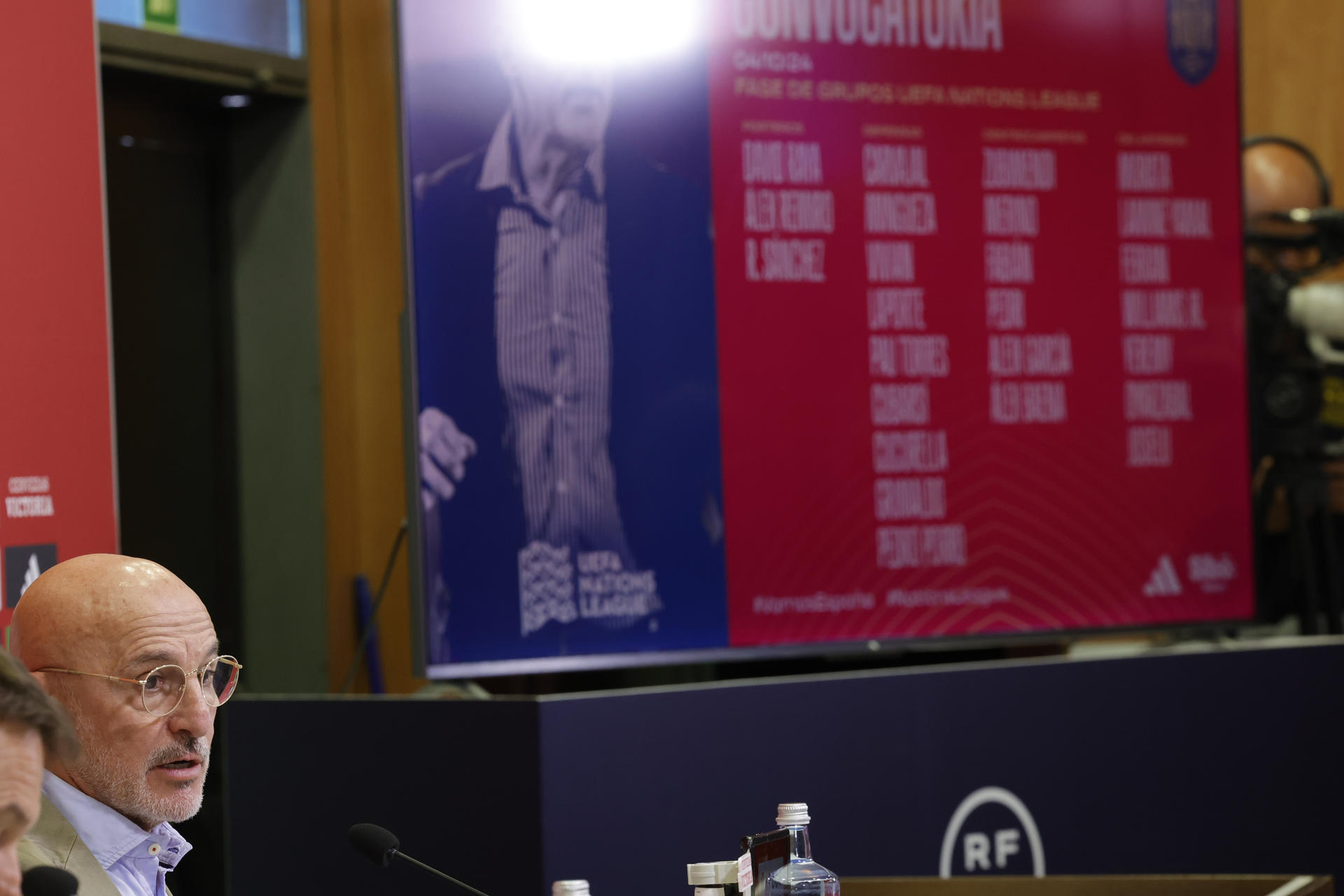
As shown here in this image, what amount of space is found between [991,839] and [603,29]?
2.01 meters

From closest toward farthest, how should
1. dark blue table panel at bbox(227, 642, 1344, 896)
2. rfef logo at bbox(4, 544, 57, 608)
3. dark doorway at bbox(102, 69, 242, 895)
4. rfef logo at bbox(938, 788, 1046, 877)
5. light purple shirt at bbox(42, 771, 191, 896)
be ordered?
light purple shirt at bbox(42, 771, 191, 896)
rfef logo at bbox(4, 544, 57, 608)
dark blue table panel at bbox(227, 642, 1344, 896)
rfef logo at bbox(938, 788, 1046, 877)
dark doorway at bbox(102, 69, 242, 895)

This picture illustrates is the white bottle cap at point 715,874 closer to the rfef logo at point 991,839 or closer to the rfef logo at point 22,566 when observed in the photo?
the rfef logo at point 22,566

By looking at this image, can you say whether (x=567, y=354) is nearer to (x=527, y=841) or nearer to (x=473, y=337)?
(x=473, y=337)

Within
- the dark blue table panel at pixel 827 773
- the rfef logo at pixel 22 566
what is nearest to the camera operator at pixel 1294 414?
the dark blue table panel at pixel 827 773

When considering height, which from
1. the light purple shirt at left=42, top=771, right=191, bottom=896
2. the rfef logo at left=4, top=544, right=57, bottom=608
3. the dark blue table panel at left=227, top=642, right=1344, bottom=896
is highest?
the rfef logo at left=4, top=544, right=57, bottom=608

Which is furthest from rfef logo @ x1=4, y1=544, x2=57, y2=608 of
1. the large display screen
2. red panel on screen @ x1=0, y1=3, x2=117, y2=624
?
the large display screen

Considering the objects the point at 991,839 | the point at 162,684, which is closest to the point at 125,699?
the point at 162,684

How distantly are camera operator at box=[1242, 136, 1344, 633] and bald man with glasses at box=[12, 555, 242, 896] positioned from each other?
10.1 ft

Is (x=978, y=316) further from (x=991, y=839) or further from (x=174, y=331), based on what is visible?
(x=174, y=331)

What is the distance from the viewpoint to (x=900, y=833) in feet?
11.8

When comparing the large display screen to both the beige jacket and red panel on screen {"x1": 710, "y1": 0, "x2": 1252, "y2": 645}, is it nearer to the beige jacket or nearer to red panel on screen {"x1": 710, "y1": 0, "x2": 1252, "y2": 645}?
red panel on screen {"x1": 710, "y1": 0, "x2": 1252, "y2": 645}

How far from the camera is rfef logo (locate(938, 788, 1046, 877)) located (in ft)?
12.0

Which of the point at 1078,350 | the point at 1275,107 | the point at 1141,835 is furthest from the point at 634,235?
the point at 1275,107

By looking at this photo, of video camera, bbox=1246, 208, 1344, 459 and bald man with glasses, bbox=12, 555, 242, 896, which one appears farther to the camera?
video camera, bbox=1246, 208, 1344, 459
